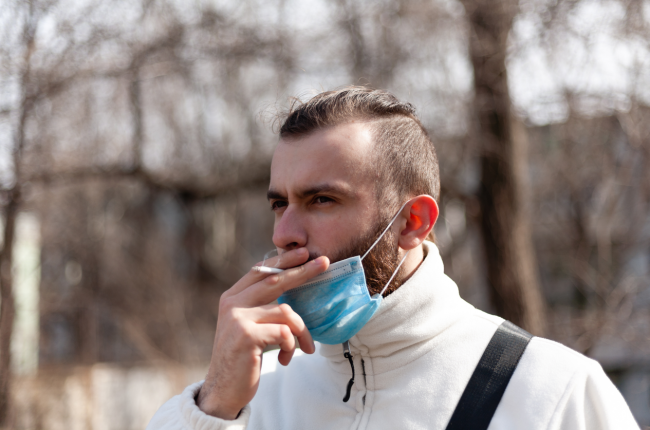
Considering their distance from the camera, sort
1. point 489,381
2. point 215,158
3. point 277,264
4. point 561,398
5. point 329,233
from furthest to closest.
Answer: point 215,158 < point 329,233 < point 277,264 < point 489,381 < point 561,398

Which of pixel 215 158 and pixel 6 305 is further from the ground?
pixel 215 158

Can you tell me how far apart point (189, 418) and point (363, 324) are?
0.66m

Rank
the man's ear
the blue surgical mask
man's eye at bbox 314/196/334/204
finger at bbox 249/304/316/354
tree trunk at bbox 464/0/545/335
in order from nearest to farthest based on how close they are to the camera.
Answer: finger at bbox 249/304/316/354, the blue surgical mask, man's eye at bbox 314/196/334/204, the man's ear, tree trunk at bbox 464/0/545/335

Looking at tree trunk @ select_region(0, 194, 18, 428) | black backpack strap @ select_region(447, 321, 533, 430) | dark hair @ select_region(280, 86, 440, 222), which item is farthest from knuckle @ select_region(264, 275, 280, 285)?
tree trunk @ select_region(0, 194, 18, 428)

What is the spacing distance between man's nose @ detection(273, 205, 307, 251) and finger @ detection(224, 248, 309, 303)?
0.06 metres

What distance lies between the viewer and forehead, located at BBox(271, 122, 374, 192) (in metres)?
2.08

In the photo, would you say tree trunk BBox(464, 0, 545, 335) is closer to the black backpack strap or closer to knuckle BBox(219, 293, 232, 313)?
the black backpack strap

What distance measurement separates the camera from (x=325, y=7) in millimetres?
8508

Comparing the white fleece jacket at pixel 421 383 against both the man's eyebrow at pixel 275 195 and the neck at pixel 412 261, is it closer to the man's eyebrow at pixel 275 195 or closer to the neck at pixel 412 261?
the neck at pixel 412 261

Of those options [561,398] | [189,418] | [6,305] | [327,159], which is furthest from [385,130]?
[6,305]

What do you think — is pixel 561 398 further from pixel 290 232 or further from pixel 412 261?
pixel 290 232

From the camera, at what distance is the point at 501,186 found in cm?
704

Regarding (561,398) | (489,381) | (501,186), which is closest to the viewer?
(561,398)

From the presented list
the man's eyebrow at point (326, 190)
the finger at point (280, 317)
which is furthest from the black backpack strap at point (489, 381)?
the man's eyebrow at point (326, 190)
